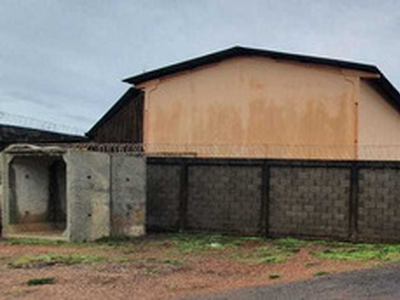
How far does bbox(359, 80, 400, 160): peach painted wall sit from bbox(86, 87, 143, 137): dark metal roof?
8.64m

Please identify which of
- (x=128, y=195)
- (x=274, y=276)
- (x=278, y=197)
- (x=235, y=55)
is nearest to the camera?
(x=274, y=276)

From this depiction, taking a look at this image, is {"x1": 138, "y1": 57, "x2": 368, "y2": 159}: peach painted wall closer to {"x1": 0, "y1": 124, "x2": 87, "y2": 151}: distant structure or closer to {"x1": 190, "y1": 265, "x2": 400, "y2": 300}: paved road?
{"x1": 0, "y1": 124, "x2": 87, "y2": 151}: distant structure

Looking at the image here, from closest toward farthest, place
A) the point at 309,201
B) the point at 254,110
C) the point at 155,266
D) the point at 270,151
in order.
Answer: the point at 155,266 < the point at 309,201 < the point at 270,151 < the point at 254,110

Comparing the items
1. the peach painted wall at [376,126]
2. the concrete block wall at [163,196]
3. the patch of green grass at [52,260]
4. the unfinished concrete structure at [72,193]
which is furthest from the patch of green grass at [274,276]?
the peach painted wall at [376,126]

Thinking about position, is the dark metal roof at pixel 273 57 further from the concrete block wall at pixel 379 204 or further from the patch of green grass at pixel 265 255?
the patch of green grass at pixel 265 255

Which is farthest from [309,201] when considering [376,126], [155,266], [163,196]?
[376,126]

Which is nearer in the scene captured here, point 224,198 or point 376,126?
point 224,198

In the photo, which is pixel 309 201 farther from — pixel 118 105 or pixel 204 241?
pixel 118 105

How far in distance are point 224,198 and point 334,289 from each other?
265 inches

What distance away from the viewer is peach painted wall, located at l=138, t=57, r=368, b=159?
18.0 m

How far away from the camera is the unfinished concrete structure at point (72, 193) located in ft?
40.9

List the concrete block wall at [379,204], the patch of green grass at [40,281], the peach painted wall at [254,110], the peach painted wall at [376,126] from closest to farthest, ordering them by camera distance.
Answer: the patch of green grass at [40,281]
the concrete block wall at [379,204]
the peach painted wall at [254,110]
the peach painted wall at [376,126]

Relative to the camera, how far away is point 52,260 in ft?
33.3

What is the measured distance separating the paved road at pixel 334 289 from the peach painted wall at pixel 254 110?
10.1 m
